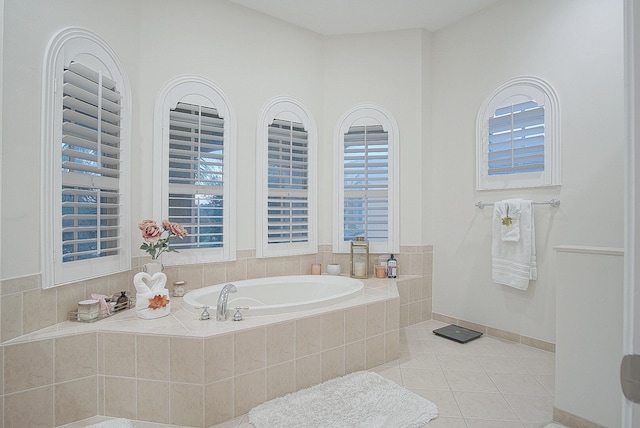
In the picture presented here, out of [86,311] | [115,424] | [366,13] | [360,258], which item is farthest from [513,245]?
[86,311]

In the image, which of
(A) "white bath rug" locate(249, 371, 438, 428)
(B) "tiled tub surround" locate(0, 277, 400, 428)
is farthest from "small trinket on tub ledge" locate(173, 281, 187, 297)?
(A) "white bath rug" locate(249, 371, 438, 428)

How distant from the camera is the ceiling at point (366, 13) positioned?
10.1 feet

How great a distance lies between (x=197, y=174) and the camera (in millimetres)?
2803

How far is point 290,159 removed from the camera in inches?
133

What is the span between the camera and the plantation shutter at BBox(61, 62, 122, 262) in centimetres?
201

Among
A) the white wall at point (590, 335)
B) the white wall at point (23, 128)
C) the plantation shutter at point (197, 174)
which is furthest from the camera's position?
the plantation shutter at point (197, 174)

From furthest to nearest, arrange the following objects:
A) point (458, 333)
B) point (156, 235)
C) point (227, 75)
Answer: point (458, 333) < point (227, 75) < point (156, 235)

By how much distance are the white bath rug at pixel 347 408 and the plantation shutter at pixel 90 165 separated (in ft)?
5.01

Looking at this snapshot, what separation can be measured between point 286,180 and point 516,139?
218 cm

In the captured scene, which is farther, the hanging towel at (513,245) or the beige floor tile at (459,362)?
the hanging towel at (513,245)

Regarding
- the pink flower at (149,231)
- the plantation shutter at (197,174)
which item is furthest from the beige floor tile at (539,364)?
the pink flower at (149,231)

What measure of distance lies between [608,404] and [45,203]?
10.5 ft

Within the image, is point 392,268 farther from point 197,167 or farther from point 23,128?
point 23,128

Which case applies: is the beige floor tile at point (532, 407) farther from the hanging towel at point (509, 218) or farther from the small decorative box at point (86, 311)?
the small decorative box at point (86, 311)
